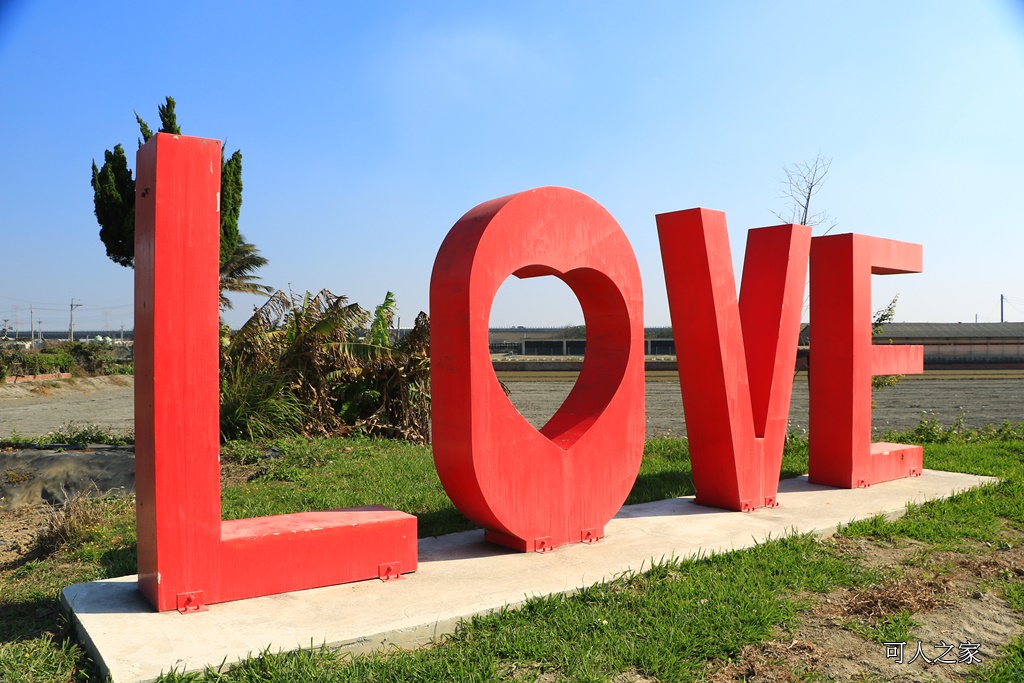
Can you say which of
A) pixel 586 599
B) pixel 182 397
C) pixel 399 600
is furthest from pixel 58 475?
pixel 586 599

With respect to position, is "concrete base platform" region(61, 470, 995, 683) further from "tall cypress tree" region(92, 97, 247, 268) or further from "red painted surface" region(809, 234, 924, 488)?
"tall cypress tree" region(92, 97, 247, 268)

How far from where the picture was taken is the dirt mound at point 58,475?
8148 mm

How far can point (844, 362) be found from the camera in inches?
343

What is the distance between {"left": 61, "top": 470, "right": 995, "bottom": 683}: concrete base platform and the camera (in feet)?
12.9

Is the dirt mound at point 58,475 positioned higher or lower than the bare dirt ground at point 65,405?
→ higher

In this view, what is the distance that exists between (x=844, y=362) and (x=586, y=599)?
5268mm

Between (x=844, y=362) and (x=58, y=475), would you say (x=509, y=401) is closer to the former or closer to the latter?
(x=844, y=362)

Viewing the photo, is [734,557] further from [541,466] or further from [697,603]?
[541,466]

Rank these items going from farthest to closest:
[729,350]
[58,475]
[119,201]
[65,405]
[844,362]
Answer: [119,201] < [65,405] < [844,362] < [58,475] < [729,350]

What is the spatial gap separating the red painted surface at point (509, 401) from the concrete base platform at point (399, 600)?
345mm

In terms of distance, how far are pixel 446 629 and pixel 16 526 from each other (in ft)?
16.7

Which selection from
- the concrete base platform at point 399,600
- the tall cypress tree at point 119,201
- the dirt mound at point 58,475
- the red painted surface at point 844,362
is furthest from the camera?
the tall cypress tree at point 119,201

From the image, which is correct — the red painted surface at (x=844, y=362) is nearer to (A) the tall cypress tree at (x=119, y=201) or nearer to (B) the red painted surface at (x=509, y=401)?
(B) the red painted surface at (x=509, y=401)

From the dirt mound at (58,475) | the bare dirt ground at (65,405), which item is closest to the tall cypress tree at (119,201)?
the bare dirt ground at (65,405)
